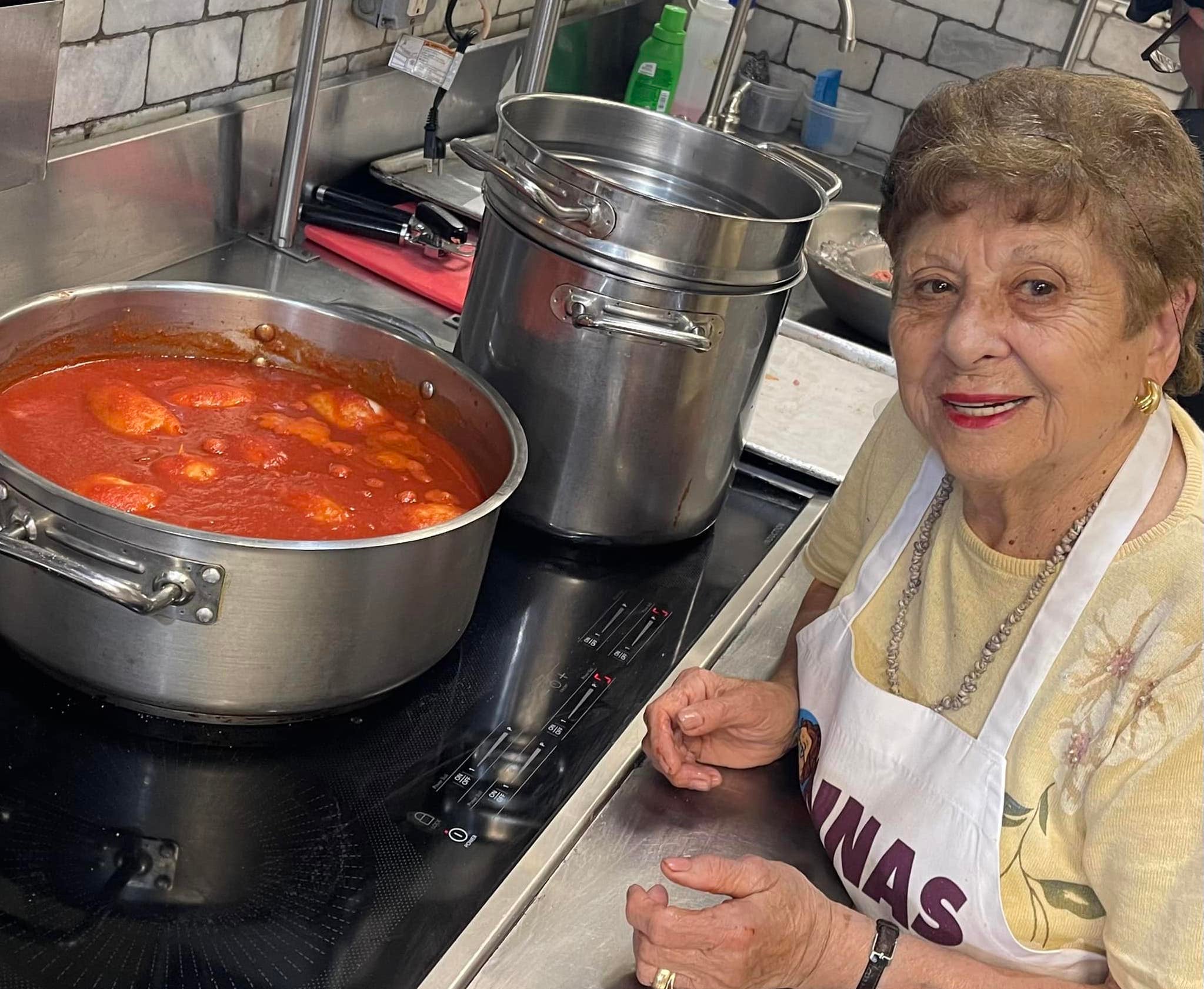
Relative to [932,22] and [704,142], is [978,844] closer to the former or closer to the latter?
[704,142]

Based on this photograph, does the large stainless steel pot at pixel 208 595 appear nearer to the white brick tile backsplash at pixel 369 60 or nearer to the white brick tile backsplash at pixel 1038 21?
the white brick tile backsplash at pixel 369 60

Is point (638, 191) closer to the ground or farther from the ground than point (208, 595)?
farther from the ground

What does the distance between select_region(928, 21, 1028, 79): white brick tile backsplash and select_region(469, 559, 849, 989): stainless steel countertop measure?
221 cm

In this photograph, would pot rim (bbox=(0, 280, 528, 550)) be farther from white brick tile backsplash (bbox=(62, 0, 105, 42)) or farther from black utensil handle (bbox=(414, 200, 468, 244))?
black utensil handle (bbox=(414, 200, 468, 244))

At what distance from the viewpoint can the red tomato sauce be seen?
126 centimetres

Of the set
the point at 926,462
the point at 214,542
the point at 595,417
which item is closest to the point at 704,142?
the point at 595,417

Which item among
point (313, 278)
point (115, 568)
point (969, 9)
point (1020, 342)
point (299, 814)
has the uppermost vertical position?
point (969, 9)

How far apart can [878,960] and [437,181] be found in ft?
5.15

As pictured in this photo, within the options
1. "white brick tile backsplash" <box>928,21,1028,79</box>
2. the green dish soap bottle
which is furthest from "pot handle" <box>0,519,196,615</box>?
"white brick tile backsplash" <box>928,21,1028,79</box>

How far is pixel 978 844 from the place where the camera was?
1114mm

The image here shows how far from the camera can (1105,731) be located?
1053 mm

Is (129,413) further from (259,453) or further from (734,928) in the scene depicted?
(734,928)

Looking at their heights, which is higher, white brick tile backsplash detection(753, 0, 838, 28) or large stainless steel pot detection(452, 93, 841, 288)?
white brick tile backsplash detection(753, 0, 838, 28)

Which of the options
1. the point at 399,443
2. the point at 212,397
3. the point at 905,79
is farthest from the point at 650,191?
the point at 905,79
